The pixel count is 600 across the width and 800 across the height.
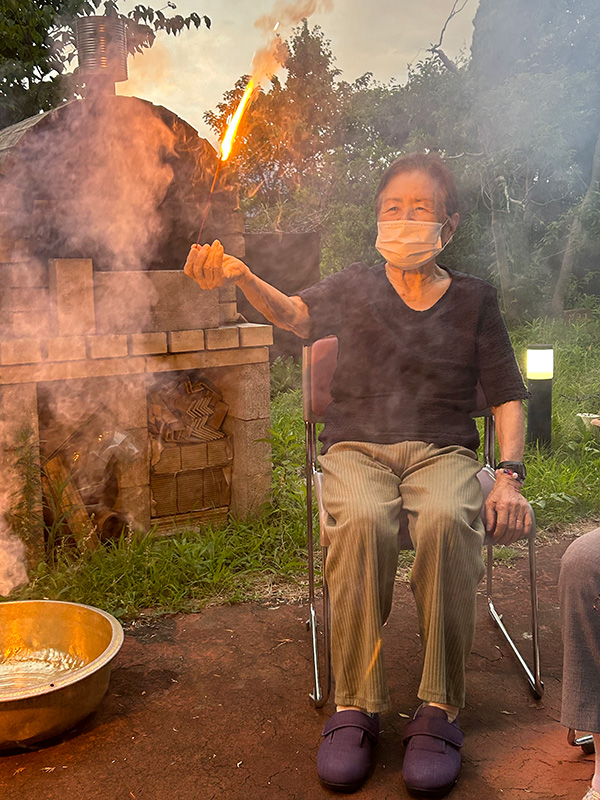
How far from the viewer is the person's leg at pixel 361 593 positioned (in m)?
2.28

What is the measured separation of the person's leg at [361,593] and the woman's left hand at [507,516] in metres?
0.32

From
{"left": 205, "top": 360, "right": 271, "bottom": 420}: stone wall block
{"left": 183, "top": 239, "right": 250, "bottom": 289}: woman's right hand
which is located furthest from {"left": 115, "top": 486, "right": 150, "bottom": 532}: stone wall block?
{"left": 183, "top": 239, "right": 250, "bottom": 289}: woman's right hand

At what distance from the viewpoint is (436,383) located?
8.73 feet

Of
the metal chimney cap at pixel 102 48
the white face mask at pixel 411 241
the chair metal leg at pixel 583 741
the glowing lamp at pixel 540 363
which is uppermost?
the metal chimney cap at pixel 102 48

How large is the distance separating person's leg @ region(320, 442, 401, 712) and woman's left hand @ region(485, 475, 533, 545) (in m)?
0.32

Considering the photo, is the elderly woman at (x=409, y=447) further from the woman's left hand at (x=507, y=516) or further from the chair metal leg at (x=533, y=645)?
the chair metal leg at (x=533, y=645)

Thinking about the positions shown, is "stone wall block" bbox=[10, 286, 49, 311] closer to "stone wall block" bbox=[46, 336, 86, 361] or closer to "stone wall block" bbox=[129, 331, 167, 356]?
"stone wall block" bbox=[46, 336, 86, 361]

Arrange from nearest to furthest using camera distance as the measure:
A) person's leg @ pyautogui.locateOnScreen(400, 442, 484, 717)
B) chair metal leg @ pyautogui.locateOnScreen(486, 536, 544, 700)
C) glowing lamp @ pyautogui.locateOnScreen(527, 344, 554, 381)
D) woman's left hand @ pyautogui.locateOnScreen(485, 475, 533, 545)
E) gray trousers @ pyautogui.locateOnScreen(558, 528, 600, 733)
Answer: gray trousers @ pyautogui.locateOnScreen(558, 528, 600, 733)
person's leg @ pyautogui.locateOnScreen(400, 442, 484, 717)
woman's left hand @ pyautogui.locateOnScreen(485, 475, 533, 545)
chair metal leg @ pyautogui.locateOnScreen(486, 536, 544, 700)
glowing lamp @ pyautogui.locateOnScreen(527, 344, 554, 381)

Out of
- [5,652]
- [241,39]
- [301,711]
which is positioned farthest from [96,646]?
[241,39]

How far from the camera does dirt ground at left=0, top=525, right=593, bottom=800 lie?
7.34 ft

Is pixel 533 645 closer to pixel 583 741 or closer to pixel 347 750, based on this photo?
pixel 583 741

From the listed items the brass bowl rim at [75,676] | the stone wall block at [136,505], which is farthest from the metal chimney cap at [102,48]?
the brass bowl rim at [75,676]

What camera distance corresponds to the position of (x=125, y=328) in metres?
3.81

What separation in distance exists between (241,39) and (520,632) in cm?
283
